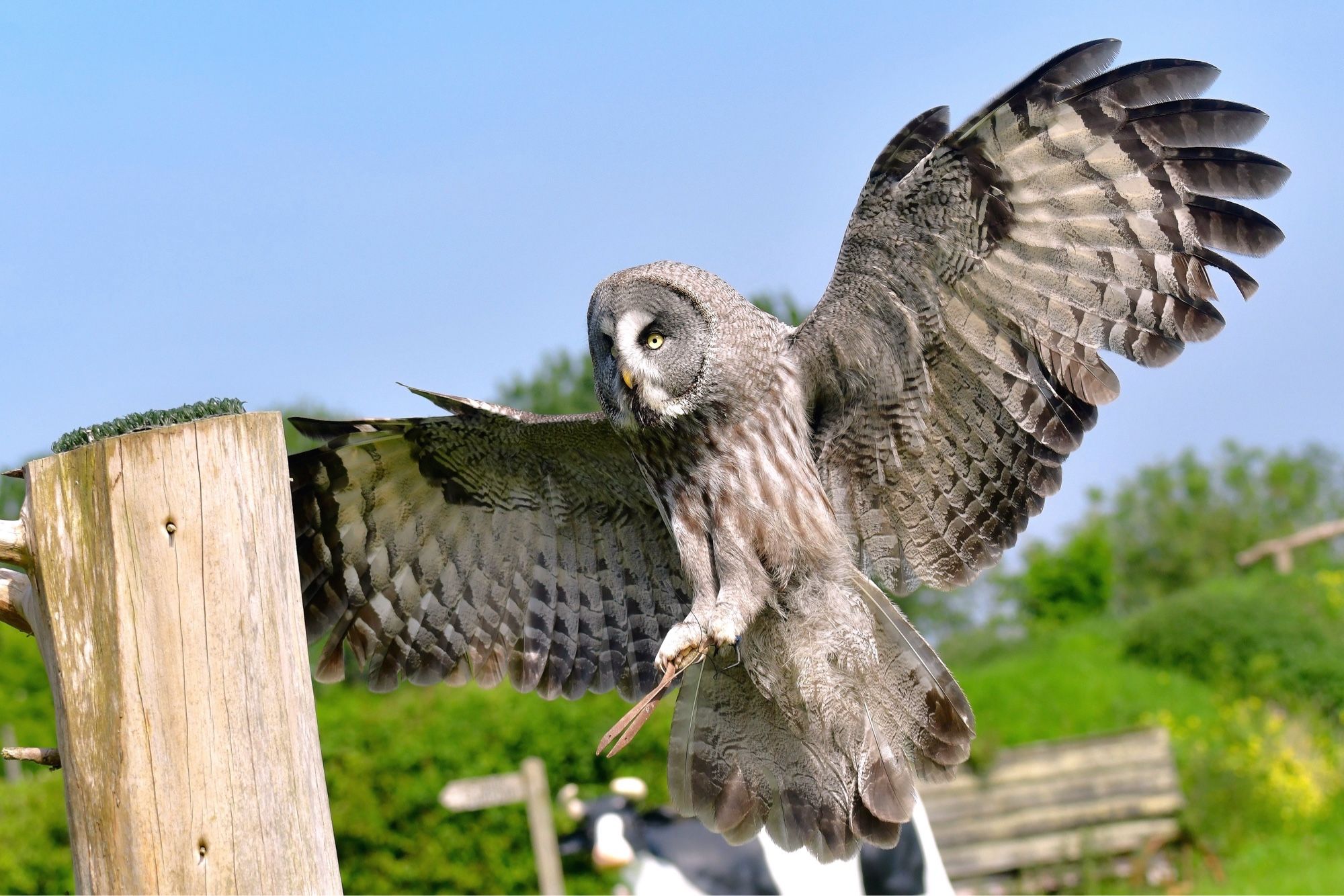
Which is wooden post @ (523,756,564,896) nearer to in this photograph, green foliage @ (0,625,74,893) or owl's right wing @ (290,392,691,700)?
green foliage @ (0,625,74,893)

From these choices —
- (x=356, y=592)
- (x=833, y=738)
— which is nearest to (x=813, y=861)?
(x=833, y=738)

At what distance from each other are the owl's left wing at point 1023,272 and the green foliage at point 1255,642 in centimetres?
1242

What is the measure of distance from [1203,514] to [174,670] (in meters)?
26.6

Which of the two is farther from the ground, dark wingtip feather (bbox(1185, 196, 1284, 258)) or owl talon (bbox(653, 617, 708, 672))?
dark wingtip feather (bbox(1185, 196, 1284, 258))

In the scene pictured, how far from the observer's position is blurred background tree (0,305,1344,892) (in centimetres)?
1091

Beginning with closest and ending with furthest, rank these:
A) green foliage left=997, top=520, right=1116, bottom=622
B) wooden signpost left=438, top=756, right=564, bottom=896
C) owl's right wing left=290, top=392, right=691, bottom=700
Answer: owl's right wing left=290, top=392, right=691, bottom=700
wooden signpost left=438, top=756, right=564, bottom=896
green foliage left=997, top=520, right=1116, bottom=622

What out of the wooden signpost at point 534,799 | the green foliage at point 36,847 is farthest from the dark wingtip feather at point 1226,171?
A: the green foliage at point 36,847

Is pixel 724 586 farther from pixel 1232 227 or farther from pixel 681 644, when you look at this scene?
pixel 1232 227

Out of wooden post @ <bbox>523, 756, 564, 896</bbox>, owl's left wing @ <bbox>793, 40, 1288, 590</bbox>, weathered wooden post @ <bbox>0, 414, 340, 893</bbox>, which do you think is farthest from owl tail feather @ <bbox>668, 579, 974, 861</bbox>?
wooden post @ <bbox>523, 756, 564, 896</bbox>

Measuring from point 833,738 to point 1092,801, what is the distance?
862cm

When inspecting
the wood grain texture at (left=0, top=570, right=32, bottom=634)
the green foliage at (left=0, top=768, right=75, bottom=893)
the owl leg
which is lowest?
the green foliage at (left=0, top=768, right=75, bottom=893)

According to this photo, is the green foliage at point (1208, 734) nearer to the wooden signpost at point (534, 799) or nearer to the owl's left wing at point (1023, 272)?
the wooden signpost at point (534, 799)

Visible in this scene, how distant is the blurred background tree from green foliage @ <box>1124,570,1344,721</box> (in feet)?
0.07

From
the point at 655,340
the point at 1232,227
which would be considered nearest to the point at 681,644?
the point at 655,340
